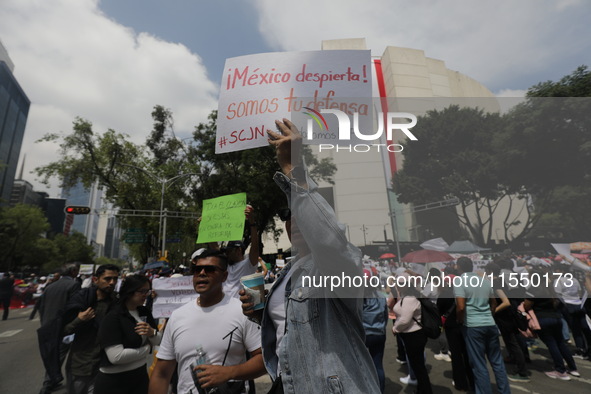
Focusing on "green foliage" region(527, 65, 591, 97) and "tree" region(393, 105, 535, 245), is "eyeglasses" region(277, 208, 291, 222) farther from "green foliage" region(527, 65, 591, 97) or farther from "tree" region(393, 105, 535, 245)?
"green foliage" region(527, 65, 591, 97)

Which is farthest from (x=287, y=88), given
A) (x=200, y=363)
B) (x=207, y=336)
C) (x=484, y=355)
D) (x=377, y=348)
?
(x=484, y=355)

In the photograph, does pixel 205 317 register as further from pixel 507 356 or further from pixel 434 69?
pixel 507 356

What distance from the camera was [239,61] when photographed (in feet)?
7.36

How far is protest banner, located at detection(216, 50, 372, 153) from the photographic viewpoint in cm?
206

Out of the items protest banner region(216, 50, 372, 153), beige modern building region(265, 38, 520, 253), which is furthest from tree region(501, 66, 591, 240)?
protest banner region(216, 50, 372, 153)

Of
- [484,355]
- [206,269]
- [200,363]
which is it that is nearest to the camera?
[200,363]

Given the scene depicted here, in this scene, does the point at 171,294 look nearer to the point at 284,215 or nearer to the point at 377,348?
the point at 377,348

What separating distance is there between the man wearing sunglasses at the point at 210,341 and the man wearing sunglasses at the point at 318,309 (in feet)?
2.52

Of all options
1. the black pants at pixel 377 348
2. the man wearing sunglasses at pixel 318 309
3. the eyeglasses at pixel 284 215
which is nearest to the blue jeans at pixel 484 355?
the black pants at pixel 377 348

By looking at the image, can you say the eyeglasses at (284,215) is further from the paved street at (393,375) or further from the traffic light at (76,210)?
the traffic light at (76,210)

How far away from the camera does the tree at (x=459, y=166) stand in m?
2.03

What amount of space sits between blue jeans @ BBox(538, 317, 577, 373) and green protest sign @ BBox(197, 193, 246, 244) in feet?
17.2

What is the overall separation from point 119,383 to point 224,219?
6.92 ft

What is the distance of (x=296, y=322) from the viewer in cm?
136
